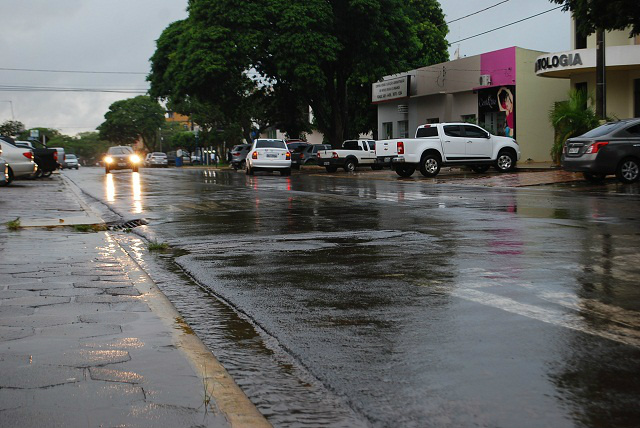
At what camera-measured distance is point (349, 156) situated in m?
41.0

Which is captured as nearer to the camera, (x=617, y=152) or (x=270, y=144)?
(x=617, y=152)

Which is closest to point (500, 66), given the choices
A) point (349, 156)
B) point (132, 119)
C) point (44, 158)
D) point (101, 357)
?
point (349, 156)

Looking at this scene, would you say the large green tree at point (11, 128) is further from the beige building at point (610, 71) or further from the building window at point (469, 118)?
the beige building at point (610, 71)

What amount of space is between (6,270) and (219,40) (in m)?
36.3

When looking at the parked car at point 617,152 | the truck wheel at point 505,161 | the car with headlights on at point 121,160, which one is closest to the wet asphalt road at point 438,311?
the parked car at point 617,152

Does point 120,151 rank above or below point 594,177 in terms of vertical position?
above

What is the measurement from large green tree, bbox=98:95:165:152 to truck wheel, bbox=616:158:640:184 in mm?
108148

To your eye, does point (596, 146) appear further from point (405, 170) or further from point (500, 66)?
point (500, 66)

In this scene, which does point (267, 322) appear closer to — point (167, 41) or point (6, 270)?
point (6, 270)

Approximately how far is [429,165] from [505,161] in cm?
316

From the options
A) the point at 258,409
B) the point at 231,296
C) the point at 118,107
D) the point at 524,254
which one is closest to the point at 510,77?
the point at 524,254

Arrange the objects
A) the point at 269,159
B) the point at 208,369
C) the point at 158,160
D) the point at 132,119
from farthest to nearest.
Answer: the point at 132,119 < the point at 158,160 < the point at 269,159 < the point at 208,369

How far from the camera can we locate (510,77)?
1586 inches

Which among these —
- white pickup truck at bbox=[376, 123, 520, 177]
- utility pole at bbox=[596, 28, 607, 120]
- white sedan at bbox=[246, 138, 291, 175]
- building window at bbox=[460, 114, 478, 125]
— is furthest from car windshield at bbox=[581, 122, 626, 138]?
building window at bbox=[460, 114, 478, 125]
